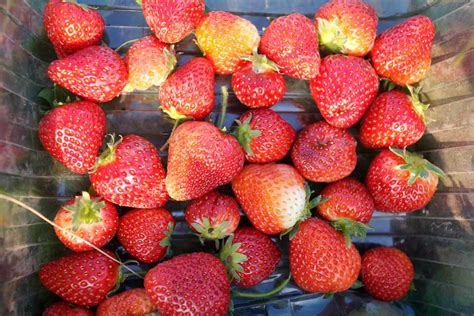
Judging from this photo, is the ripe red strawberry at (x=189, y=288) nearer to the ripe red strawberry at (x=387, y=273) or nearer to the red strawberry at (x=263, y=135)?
the red strawberry at (x=263, y=135)

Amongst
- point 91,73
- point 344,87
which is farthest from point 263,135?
point 91,73

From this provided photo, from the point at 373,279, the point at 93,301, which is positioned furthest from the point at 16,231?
the point at 373,279

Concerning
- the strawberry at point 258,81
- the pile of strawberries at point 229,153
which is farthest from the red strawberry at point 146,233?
the strawberry at point 258,81

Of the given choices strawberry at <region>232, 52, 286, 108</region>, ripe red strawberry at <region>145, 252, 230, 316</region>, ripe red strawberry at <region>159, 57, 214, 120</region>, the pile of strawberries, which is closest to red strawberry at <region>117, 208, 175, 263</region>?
the pile of strawberries

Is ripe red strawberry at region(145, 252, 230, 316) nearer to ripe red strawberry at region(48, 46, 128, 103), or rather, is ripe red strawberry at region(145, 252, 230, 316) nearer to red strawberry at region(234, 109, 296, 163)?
red strawberry at region(234, 109, 296, 163)

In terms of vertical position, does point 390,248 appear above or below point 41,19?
below

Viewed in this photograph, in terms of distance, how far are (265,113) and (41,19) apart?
66 centimetres

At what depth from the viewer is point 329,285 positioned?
118 centimetres

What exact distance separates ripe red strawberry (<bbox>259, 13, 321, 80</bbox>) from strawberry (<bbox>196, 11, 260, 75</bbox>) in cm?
5

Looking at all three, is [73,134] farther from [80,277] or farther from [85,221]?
[80,277]

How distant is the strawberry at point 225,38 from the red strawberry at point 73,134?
34 cm

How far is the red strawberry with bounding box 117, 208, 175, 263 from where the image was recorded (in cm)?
119

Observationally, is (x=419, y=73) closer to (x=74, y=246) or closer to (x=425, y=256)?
(x=425, y=256)

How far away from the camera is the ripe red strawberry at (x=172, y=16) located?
44.2 inches
